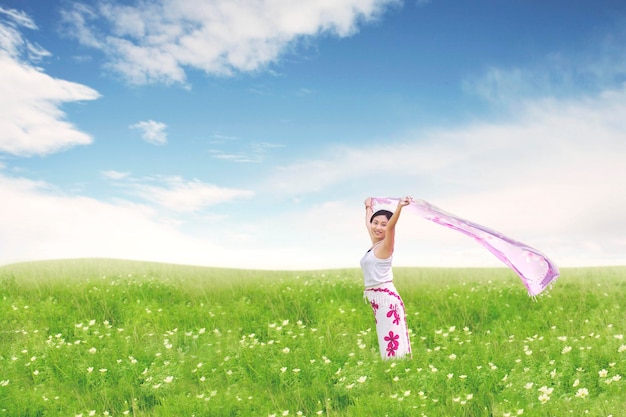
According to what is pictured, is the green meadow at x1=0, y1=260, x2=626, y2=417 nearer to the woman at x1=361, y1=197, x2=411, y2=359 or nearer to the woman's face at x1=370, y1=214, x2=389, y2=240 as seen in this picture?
the woman at x1=361, y1=197, x2=411, y2=359

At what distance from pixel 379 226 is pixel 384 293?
3.14ft

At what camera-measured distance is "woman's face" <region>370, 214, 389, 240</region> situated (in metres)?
8.68

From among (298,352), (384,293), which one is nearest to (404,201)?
(384,293)

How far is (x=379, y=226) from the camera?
8.70 m

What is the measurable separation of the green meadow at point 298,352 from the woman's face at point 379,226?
1.79 m

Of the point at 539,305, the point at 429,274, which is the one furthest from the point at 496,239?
the point at 429,274

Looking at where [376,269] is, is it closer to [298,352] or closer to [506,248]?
[298,352]

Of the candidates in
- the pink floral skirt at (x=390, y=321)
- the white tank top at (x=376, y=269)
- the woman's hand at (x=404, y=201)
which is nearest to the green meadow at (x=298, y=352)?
the pink floral skirt at (x=390, y=321)

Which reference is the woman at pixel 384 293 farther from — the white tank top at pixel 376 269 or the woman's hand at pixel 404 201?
the woman's hand at pixel 404 201

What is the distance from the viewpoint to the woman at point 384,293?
8648 mm

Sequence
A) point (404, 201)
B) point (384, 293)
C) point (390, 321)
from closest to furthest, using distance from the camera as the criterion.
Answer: point (404, 201)
point (384, 293)
point (390, 321)

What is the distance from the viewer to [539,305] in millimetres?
14055

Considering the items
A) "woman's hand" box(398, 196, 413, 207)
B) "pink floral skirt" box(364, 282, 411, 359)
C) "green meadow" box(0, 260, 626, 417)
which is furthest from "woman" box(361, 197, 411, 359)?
"woman's hand" box(398, 196, 413, 207)

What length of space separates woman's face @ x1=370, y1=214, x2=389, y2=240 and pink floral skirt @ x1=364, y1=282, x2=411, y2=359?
70 centimetres
